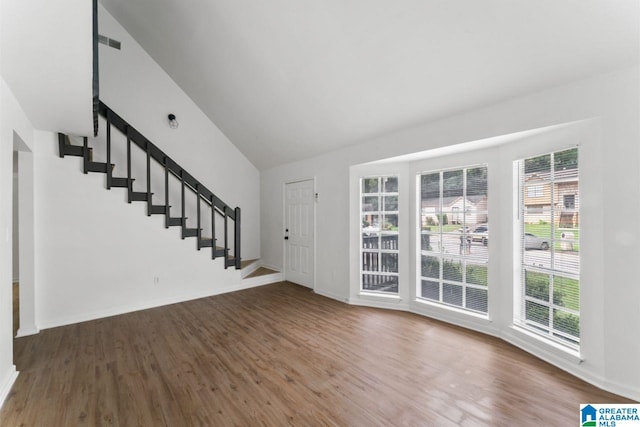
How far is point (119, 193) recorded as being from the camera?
3918 mm

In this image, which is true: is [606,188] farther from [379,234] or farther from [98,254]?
[98,254]

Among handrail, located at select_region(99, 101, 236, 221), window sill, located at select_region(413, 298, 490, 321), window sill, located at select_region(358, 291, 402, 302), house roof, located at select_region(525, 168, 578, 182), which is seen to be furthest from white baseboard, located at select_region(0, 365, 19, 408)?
house roof, located at select_region(525, 168, 578, 182)

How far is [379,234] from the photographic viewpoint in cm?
415

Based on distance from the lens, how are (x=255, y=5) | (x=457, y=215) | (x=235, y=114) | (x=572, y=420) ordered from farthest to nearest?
(x=235, y=114)
(x=457, y=215)
(x=255, y=5)
(x=572, y=420)

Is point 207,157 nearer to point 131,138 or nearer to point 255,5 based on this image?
point 131,138

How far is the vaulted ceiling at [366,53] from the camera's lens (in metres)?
1.97

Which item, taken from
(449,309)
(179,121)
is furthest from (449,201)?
(179,121)

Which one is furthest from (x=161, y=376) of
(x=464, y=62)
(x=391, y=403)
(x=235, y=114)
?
(x=235, y=114)

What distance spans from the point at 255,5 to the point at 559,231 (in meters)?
3.78

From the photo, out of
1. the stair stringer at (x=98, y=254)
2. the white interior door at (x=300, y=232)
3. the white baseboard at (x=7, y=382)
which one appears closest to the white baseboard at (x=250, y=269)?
the white interior door at (x=300, y=232)

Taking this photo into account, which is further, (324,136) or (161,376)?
(324,136)

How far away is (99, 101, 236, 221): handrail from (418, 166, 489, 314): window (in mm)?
3322

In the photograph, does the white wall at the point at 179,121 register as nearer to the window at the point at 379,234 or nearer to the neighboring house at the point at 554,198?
the window at the point at 379,234

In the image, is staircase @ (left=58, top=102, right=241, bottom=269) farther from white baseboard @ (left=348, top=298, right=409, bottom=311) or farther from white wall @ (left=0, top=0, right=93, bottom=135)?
white baseboard @ (left=348, top=298, right=409, bottom=311)
